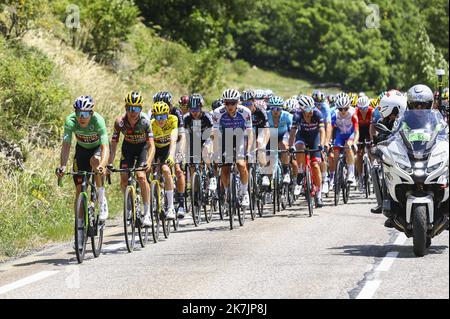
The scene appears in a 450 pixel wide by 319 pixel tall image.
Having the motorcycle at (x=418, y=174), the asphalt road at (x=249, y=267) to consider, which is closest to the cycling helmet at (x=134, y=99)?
the asphalt road at (x=249, y=267)

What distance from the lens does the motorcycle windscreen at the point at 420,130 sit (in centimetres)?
1200

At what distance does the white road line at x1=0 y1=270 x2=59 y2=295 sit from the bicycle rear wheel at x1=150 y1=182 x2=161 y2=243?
285cm

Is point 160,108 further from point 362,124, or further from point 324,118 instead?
point 362,124

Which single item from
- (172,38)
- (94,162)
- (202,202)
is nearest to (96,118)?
(94,162)

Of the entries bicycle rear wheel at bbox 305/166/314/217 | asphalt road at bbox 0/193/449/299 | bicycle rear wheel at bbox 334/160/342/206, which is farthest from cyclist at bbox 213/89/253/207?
bicycle rear wheel at bbox 334/160/342/206

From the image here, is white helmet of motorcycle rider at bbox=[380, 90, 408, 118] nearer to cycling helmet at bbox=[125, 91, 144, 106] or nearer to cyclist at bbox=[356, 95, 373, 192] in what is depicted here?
cycling helmet at bbox=[125, 91, 144, 106]

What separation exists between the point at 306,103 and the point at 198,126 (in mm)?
2022

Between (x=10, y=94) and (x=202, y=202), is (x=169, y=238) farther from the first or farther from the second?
(x=10, y=94)

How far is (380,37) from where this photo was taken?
12094 centimetres

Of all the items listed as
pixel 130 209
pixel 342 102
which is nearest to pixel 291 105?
pixel 342 102

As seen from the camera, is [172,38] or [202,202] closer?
[202,202]

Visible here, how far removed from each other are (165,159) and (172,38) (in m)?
25.9

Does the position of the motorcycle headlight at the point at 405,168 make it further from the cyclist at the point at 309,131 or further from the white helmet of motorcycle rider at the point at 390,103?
the cyclist at the point at 309,131

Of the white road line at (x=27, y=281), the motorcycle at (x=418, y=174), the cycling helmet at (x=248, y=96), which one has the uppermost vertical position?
the cycling helmet at (x=248, y=96)
